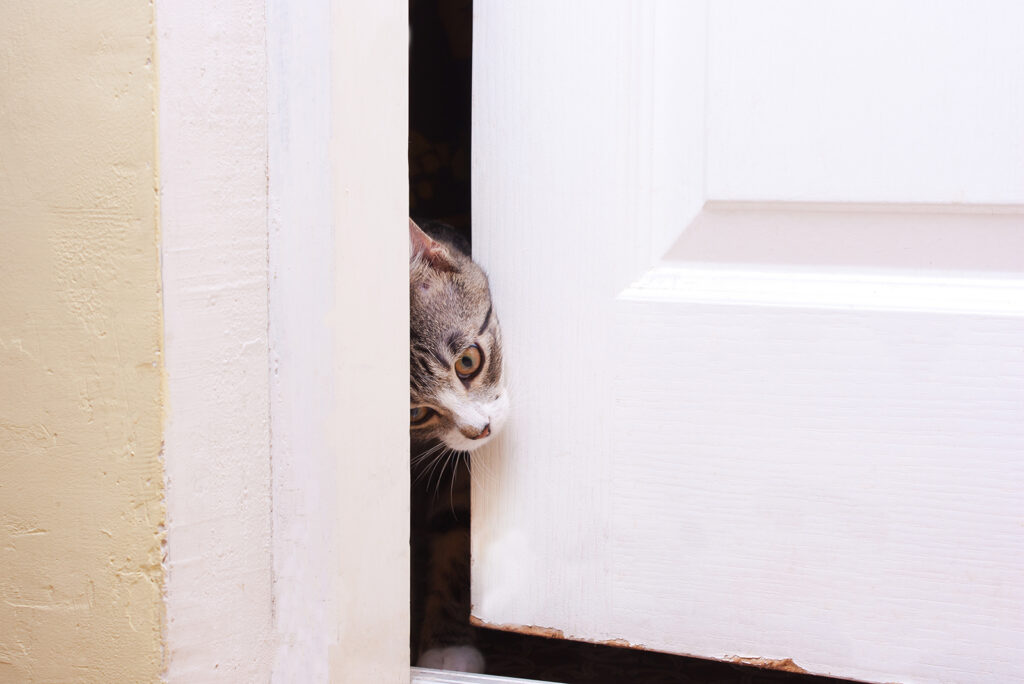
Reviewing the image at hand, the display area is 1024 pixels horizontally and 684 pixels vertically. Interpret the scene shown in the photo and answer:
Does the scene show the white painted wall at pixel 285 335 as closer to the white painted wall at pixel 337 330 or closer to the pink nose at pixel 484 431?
the white painted wall at pixel 337 330

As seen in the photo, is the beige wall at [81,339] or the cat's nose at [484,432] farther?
the cat's nose at [484,432]

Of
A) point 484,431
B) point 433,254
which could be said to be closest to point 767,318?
point 484,431

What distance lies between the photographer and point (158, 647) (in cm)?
48

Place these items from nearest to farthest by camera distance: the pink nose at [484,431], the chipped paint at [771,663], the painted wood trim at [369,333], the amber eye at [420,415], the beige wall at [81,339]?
1. the beige wall at [81,339]
2. the painted wood trim at [369,333]
3. the chipped paint at [771,663]
4. the pink nose at [484,431]
5. the amber eye at [420,415]

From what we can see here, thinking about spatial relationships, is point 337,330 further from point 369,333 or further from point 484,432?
point 484,432

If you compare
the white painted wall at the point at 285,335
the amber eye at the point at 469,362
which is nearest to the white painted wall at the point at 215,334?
the white painted wall at the point at 285,335

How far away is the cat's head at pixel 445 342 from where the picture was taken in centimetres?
88

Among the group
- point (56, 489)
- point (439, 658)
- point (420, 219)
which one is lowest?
point (439, 658)

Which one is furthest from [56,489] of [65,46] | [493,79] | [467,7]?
[467,7]

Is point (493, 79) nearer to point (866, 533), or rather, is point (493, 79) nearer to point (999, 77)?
point (999, 77)

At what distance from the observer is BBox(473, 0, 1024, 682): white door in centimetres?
63

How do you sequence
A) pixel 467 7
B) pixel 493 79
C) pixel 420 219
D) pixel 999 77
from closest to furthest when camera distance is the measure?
1. pixel 999 77
2. pixel 493 79
3. pixel 467 7
4. pixel 420 219

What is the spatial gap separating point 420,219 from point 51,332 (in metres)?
0.68

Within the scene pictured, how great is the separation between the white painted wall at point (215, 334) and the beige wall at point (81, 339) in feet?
0.04
